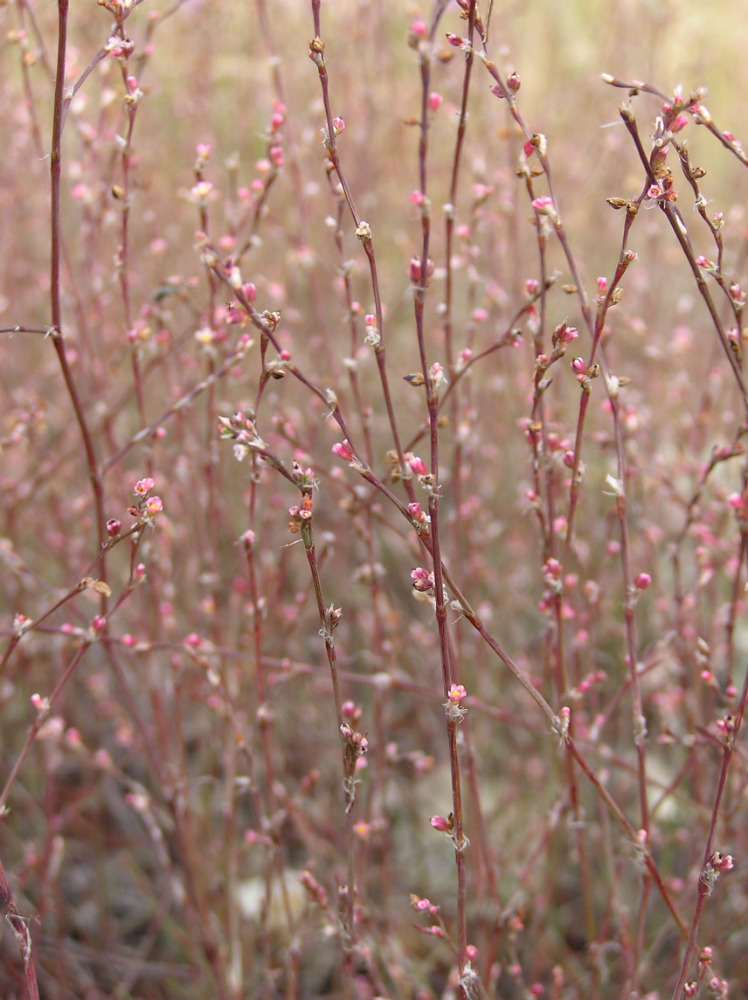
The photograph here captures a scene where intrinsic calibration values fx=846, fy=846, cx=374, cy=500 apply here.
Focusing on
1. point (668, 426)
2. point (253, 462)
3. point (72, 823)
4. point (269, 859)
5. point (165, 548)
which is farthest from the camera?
point (668, 426)

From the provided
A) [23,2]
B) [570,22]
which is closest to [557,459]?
[23,2]

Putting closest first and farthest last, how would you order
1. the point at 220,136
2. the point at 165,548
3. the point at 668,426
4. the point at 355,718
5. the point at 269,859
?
the point at 355,718
the point at 269,859
the point at 165,548
the point at 668,426
the point at 220,136

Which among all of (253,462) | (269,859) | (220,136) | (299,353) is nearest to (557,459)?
(253,462)

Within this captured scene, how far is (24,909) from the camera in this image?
2.25 m

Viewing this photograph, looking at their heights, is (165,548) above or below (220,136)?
below

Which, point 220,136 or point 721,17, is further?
point 721,17

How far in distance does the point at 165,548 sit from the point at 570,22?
437 cm

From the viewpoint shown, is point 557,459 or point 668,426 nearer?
point 557,459

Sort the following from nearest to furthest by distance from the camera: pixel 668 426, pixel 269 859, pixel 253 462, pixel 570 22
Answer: pixel 253 462 → pixel 269 859 → pixel 668 426 → pixel 570 22

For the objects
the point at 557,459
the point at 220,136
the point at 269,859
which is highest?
the point at 220,136

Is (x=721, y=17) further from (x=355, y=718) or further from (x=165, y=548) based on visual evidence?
(x=355, y=718)

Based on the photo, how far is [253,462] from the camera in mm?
1314

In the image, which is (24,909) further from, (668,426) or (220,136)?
(220,136)

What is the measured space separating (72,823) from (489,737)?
127 centimetres
